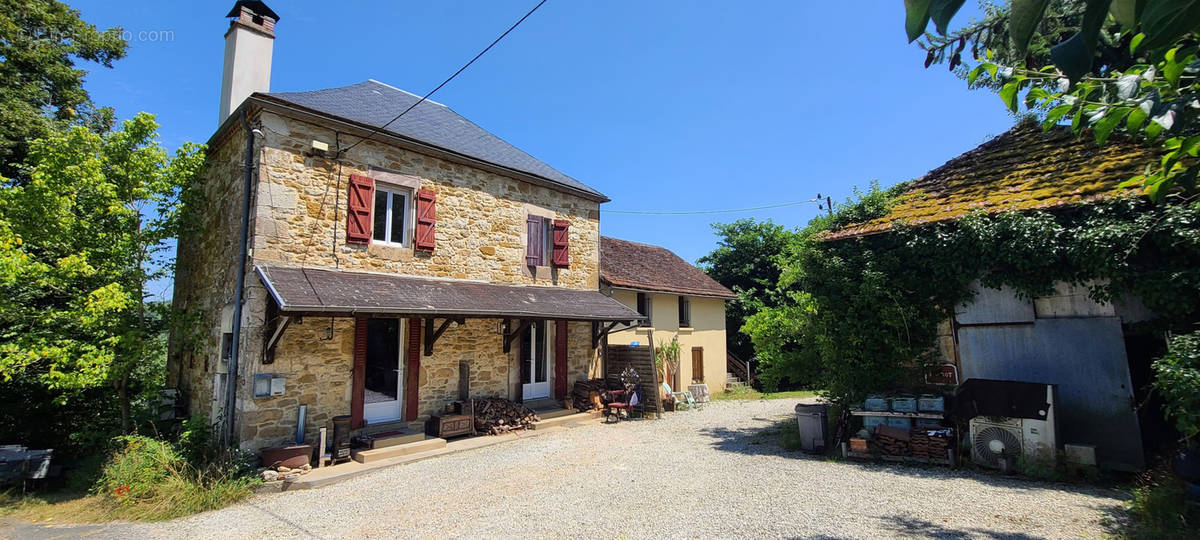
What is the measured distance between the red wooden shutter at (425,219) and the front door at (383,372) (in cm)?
149

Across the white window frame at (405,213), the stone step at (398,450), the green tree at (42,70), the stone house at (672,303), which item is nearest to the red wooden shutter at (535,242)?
the white window frame at (405,213)

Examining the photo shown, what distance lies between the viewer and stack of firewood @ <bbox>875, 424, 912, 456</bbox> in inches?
291

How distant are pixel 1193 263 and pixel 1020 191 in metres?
2.20

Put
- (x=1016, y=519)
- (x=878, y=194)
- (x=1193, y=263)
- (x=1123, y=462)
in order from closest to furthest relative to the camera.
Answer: (x=1016, y=519) → (x=1193, y=263) → (x=1123, y=462) → (x=878, y=194)

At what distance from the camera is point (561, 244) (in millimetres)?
12367

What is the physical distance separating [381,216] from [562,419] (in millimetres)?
5544

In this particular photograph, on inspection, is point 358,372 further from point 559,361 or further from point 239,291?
point 559,361

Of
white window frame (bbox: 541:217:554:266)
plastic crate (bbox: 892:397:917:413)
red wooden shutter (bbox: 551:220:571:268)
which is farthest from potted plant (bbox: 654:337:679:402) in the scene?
plastic crate (bbox: 892:397:917:413)

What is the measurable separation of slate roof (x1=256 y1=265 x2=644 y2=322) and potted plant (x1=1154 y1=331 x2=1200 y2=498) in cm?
826

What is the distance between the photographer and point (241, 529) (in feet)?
18.6

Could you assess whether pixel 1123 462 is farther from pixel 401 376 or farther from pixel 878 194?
pixel 401 376

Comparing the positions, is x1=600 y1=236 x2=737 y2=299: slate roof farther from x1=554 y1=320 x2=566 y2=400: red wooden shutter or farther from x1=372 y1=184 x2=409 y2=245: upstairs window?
x1=372 y1=184 x2=409 y2=245: upstairs window

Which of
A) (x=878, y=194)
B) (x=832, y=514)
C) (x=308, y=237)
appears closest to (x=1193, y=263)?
(x=878, y=194)

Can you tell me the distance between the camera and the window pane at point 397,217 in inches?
386
